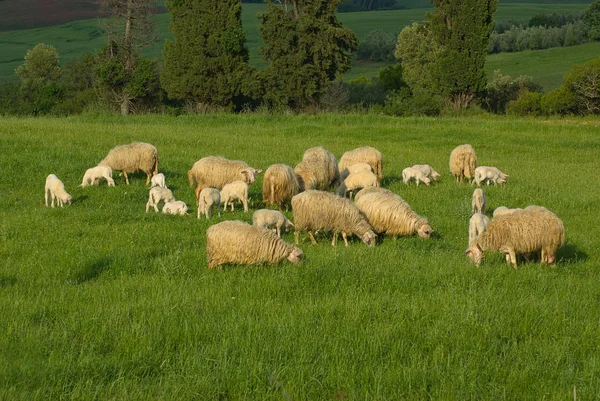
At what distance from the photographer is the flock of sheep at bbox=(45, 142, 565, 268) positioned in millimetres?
10406

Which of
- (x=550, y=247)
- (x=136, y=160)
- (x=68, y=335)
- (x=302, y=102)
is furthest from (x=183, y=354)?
(x=302, y=102)

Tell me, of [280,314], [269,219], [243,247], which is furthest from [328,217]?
[280,314]

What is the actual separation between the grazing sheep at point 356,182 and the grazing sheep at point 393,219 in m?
3.14

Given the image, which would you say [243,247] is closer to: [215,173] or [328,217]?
[328,217]

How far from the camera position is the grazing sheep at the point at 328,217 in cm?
1220

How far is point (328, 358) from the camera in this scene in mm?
7102

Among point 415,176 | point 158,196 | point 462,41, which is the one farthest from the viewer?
point 462,41

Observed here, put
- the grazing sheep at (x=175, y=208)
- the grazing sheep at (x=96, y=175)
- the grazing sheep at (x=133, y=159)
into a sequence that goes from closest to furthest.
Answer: the grazing sheep at (x=175, y=208), the grazing sheep at (x=96, y=175), the grazing sheep at (x=133, y=159)

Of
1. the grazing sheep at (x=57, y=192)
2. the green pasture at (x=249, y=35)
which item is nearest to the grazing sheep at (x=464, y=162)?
the grazing sheep at (x=57, y=192)

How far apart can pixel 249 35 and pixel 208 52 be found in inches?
2386

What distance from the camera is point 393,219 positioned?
12.9m

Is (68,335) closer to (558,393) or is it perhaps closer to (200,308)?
(200,308)

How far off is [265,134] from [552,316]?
22077 mm

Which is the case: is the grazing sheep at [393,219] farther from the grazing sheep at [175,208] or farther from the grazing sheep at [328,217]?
the grazing sheep at [175,208]
